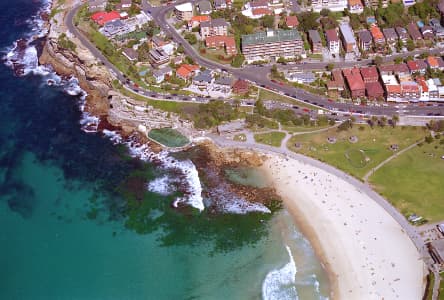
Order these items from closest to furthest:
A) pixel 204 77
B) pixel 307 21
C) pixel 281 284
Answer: pixel 281 284 → pixel 204 77 → pixel 307 21

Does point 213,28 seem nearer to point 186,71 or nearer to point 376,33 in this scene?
point 186,71

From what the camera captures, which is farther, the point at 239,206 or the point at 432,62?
the point at 432,62

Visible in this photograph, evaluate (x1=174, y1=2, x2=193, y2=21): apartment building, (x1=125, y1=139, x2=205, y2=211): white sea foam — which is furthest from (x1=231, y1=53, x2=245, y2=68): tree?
(x1=125, y1=139, x2=205, y2=211): white sea foam

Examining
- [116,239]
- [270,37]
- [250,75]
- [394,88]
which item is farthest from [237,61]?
[116,239]

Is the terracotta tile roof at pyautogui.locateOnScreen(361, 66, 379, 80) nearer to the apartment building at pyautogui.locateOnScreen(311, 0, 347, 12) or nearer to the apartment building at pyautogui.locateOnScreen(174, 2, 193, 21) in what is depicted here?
the apartment building at pyautogui.locateOnScreen(311, 0, 347, 12)

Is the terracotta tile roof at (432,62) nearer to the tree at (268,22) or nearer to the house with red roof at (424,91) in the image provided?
the house with red roof at (424,91)

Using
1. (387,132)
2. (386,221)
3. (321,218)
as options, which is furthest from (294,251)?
(387,132)

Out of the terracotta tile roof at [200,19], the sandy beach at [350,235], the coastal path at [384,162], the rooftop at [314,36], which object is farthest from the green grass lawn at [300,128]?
the terracotta tile roof at [200,19]
